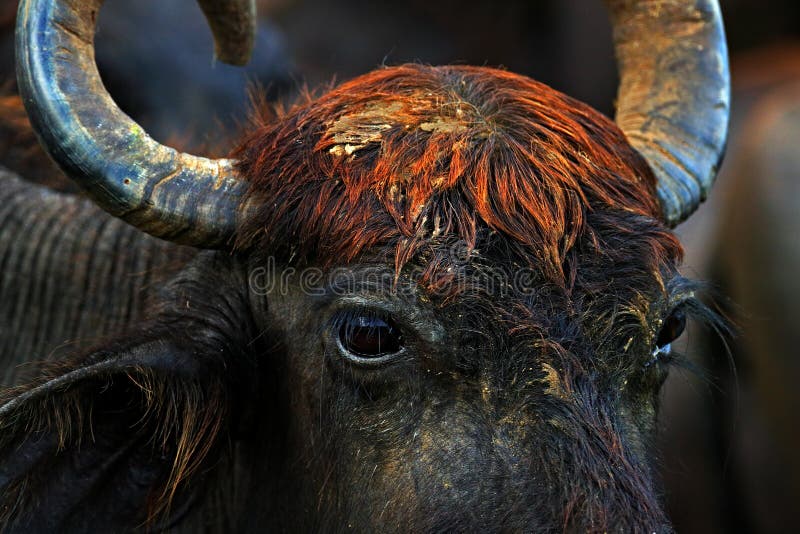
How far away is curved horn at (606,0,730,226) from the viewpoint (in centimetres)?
329

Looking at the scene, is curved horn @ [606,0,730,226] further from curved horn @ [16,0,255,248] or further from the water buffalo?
curved horn @ [16,0,255,248]

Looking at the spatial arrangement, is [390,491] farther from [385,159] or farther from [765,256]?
[765,256]

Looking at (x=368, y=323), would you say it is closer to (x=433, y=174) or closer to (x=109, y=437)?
(x=433, y=174)

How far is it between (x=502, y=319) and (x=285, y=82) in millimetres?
5030

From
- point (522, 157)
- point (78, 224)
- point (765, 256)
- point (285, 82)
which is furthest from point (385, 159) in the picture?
point (285, 82)

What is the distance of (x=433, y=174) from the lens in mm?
2629

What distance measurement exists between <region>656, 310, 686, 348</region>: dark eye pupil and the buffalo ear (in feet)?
4.54

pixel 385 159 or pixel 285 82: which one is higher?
pixel 285 82

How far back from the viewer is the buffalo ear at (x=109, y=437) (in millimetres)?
2578

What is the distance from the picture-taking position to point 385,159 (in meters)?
2.66

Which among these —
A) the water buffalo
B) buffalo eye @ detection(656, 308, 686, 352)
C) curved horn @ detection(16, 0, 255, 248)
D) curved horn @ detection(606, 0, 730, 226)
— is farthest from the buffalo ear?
curved horn @ detection(606, 0, 730, 226)

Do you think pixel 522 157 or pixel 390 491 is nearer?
pixel 390 491

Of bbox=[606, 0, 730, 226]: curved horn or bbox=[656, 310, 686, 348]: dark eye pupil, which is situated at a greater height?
bbox=[606, 0, 730, 226]: curved horn

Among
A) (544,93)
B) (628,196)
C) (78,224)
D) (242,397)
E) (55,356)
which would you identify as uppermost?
(544,93)
